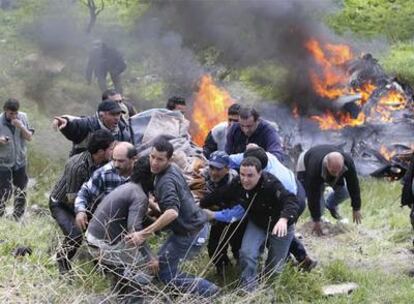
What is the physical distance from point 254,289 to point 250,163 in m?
1.17

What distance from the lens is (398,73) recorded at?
1548cm

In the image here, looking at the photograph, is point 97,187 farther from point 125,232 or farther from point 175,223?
point 175,223

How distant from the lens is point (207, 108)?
14203 millimetres

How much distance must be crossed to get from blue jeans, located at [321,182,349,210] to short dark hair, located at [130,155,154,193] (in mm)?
3223

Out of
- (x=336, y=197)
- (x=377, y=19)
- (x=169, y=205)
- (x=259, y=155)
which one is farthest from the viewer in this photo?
(x=377, y=19)

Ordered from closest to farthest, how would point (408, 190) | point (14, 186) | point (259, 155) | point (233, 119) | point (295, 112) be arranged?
point (259, 155) → point (408, 190) → point (233, 119) → point (14, 186) → point (295, 112)

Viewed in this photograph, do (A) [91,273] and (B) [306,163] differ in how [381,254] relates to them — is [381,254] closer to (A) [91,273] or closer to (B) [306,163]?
(B) [306,163]

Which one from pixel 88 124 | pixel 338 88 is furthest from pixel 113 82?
pixel 88 124

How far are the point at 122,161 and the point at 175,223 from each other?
69cm

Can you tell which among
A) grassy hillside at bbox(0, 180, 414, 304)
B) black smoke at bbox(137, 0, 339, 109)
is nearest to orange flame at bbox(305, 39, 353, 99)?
black smoke at bbox(137, 0, 339, 109)

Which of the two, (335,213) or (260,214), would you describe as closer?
(260,214)

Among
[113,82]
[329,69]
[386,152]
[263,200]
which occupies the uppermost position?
[263,200]

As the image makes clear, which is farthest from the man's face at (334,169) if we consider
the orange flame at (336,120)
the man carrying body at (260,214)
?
the orange flame at (336,120)

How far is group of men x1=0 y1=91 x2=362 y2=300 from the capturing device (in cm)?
508
